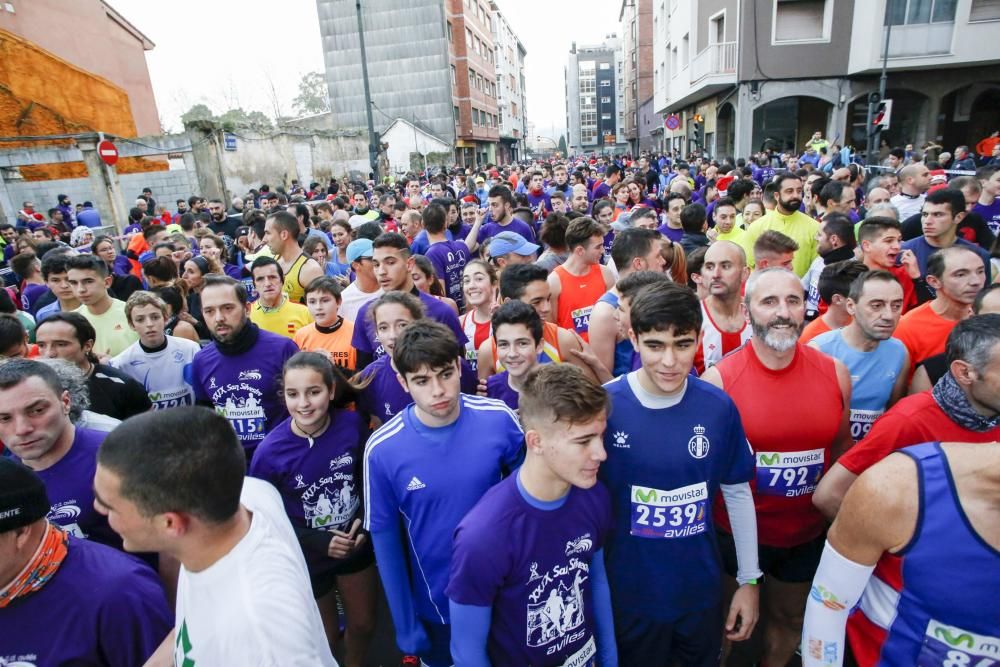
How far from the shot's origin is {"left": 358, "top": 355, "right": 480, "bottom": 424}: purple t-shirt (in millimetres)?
3303

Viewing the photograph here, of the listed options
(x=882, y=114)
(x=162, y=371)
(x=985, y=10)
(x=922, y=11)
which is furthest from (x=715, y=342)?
(x=985, y=10)

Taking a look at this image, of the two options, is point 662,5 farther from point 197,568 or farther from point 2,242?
point 197,568

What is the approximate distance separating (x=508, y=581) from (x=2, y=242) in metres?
13.6

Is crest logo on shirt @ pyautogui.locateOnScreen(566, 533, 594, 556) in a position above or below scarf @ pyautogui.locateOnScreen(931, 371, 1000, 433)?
below

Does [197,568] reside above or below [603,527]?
above

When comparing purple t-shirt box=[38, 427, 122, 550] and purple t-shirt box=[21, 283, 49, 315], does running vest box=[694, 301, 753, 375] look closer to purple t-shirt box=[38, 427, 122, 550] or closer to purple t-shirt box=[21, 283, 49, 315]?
purple t-shirt box=[38, 427, 122, 550]

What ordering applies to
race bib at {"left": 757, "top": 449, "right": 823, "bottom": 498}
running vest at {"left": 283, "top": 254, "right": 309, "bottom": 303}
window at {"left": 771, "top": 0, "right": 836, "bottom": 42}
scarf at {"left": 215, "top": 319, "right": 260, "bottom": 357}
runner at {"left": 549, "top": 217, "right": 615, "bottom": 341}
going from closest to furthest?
1. race bib at {"left": 757, "top": 449, "right": 823, "bottom": 498}
2. scarf at {"left": 215, "top": 319, "right": 260, "bottom": 357}
3. runner at {"left": 549, "top": 217, "right": 615, "bottom": 341}
4. running vest at {"left": 283, "top": 254, "right": 309, "bottom": 303}
5. window at {"left": 771, "top": 0, "right": 836, "bottom": 42}

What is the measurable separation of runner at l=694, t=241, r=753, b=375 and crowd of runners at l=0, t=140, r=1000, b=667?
0.06 feet

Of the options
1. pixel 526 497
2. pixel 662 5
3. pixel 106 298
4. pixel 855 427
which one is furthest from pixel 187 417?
pixel 662 5

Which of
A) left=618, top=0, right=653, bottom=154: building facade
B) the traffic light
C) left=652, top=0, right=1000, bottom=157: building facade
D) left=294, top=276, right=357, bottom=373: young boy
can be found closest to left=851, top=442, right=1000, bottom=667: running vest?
left=294, top=276, right=357, bottom=373: young boy

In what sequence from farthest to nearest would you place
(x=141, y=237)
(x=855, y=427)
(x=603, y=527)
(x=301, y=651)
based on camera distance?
1. (x=141, y=237)
2. (x=855, y=427)
3. (x=603, y=527)
4. (x=301, y=651)

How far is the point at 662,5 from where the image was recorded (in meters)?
33.9

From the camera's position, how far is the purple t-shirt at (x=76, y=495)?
2.43 meters

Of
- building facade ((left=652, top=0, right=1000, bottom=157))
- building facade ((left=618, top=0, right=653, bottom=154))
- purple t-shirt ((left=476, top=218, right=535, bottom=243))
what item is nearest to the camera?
purple t-shirt ((left=476, top=218, right=535, bottom=243))
